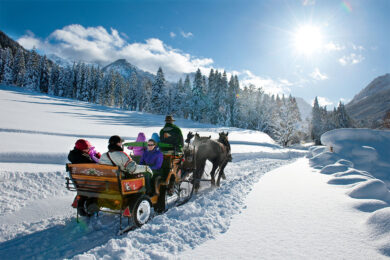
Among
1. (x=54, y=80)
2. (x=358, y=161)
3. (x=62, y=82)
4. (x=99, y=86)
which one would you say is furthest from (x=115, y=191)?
(x=54, y=80)

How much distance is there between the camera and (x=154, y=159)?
550 cm

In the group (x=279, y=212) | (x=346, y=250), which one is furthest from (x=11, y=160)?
(x=346, y=250)

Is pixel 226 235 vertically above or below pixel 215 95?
below

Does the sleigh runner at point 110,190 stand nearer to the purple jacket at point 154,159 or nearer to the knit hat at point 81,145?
the knit hat at point 81,145

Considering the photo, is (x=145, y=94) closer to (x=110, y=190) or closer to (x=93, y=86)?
(x=93, y=86)

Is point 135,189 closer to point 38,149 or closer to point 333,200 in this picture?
point 333,200

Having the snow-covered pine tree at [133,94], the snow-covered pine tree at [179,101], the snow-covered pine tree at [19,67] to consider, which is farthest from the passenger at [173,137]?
the snow-covered pine tree at [19,67]

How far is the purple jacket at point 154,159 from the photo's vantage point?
5430 mm

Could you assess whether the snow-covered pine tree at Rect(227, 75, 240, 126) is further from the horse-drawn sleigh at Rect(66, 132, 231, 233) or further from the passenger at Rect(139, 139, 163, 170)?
the horse-drawn sleigh at Rect(66, 132, 231, 233)

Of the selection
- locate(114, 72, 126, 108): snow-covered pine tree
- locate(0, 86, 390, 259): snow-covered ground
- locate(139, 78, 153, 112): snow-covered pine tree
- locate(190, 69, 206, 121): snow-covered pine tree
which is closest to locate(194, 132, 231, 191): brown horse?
locate(0, 86, 390, 259): snow-covered ground

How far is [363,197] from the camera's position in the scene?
17.6 ft

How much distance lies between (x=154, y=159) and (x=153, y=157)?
59 millimetres

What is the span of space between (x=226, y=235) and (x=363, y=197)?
4.12 meters

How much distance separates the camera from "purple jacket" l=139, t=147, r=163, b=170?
214 inches
